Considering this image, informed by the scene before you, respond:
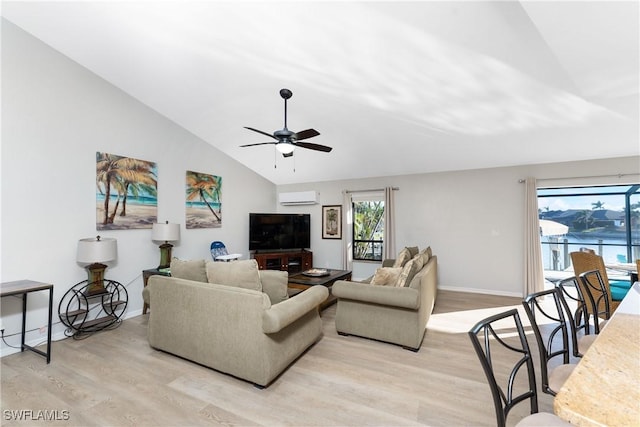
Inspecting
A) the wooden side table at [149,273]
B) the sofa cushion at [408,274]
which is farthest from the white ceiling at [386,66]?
the wooden side table at [149,273]

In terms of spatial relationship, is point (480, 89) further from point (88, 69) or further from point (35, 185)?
point (35, 185)

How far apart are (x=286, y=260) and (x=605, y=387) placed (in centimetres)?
566

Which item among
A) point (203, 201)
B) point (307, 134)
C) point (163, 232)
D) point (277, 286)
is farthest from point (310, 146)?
point (203, 201)

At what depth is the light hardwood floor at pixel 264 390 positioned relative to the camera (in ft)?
6.54

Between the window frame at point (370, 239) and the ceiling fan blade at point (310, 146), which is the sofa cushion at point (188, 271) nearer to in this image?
the ceiling fan blade at point (310, 146)

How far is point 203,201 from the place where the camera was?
5.21 metres

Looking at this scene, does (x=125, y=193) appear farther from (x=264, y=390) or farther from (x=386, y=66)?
(x=386, y=66)

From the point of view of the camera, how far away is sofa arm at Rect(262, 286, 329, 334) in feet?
7.36

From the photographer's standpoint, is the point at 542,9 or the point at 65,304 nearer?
the point at 542,9

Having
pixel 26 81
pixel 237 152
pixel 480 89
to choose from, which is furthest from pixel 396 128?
pixel 26 81

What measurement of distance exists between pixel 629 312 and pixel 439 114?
2.93m

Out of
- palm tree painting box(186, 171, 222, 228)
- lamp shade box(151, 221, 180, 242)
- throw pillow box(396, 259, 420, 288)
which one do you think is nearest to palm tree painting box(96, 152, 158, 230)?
lamp shade box(151, 221, 180, 242)

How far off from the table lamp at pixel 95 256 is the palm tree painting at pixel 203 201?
1.53 meters

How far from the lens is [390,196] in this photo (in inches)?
235
